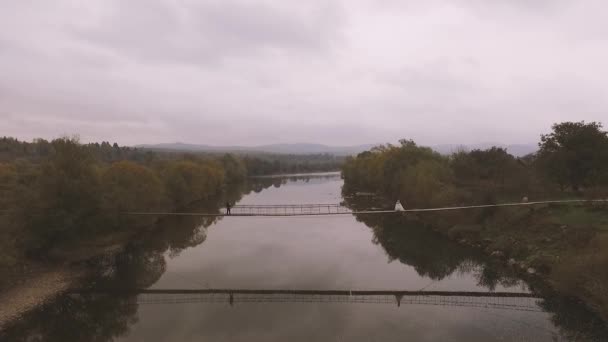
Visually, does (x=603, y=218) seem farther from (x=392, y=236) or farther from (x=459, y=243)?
(x=392, y=236)

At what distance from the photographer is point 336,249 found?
86.1 ft

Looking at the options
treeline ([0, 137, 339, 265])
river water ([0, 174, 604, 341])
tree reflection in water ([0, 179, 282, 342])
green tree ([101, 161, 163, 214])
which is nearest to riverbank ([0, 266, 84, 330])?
tree reflection in water ([0, 179, 282, 342])

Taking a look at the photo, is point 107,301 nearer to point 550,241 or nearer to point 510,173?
point 550,241

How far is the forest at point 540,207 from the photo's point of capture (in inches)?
626

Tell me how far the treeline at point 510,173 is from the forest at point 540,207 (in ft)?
0.18

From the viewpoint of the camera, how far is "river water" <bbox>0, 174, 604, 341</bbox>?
14383mm

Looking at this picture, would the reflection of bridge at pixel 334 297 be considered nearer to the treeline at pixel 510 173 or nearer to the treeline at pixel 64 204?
the treeline at pixel 64 204

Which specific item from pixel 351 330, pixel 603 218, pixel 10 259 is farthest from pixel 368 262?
pixel 10 259

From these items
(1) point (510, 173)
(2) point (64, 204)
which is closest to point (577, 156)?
(1) point (510, 173)

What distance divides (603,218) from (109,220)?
30171 mm

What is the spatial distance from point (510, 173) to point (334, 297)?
22.3 metres

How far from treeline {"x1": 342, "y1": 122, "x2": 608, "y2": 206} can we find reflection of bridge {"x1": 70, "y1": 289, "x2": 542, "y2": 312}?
38.2ft

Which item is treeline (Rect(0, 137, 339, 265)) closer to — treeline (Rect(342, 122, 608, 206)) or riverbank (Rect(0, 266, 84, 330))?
riverbank (Rect(0, 266, 84, 330))

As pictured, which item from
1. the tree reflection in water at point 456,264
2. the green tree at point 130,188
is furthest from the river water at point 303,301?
the green tree at point 130,188
